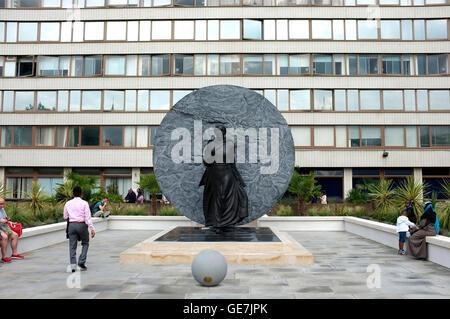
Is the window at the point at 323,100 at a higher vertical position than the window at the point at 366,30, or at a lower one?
lower

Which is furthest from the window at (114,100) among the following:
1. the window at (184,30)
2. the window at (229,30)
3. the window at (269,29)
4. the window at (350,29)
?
the window at (350,29)

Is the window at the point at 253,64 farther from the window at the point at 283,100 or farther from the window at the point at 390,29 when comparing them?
the window at the point at 390,29

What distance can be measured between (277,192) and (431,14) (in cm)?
2268

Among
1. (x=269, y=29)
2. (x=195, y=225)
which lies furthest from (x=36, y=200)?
(x=269, y=29)

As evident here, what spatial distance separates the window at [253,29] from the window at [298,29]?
2.06m

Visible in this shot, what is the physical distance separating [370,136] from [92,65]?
19251 mm

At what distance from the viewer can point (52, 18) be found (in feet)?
95.6

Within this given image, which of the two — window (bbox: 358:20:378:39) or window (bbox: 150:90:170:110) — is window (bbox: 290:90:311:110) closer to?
window (bbox: 358:20:378:39)

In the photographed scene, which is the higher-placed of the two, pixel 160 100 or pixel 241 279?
pixel 160 100

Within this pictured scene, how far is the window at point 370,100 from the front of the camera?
1115 inches

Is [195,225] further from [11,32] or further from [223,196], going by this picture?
[11,32]

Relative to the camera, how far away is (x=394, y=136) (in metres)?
28.2
